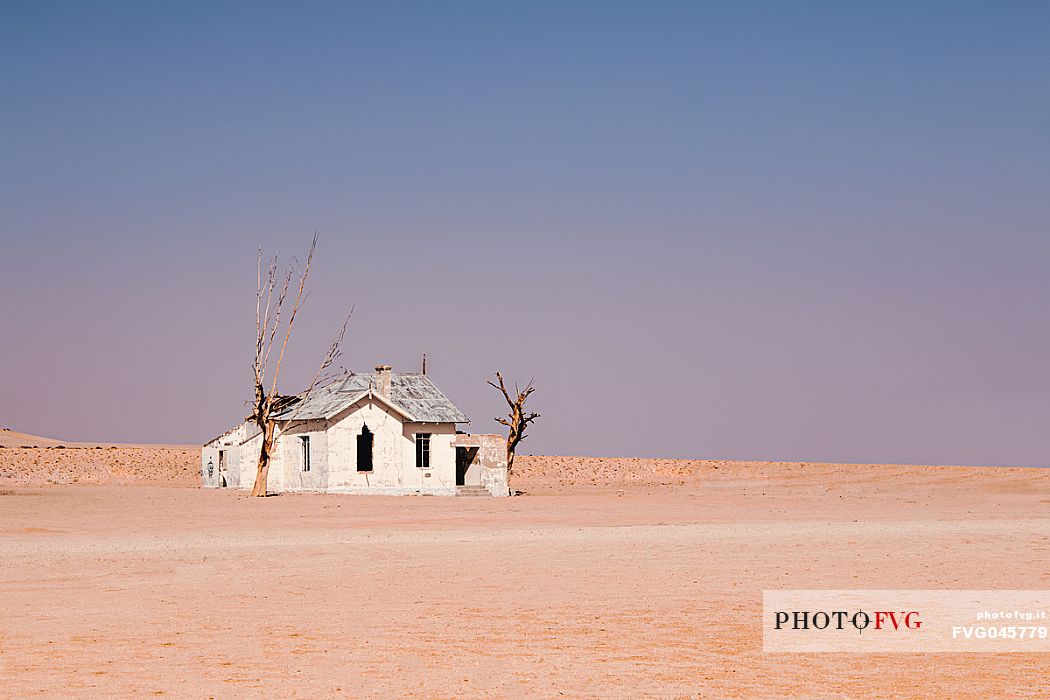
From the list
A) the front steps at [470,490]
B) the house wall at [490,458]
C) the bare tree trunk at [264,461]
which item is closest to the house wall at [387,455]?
the front steps at [470,490]

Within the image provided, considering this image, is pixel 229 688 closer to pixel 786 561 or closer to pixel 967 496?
pixel 786 561

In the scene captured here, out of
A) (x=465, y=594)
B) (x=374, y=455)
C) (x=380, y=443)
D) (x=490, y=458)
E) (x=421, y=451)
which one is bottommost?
(x=465, y=594)

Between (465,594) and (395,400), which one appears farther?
(395,400)

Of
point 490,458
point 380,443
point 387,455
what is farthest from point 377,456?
point 490,458

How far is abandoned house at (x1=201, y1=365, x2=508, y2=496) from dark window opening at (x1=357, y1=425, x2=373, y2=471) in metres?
0.04

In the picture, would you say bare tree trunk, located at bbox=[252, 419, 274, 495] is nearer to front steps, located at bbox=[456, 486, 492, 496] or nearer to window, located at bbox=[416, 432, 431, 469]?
window, located at bbox=[416, 432, 431, 469]

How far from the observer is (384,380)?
47156mm

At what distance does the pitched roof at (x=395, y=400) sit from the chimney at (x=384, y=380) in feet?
0.62

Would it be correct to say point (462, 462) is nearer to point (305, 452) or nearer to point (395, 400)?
point (395, 400)

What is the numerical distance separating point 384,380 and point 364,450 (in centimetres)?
316

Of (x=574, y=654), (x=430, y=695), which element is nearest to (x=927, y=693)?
(x=574, y=654)

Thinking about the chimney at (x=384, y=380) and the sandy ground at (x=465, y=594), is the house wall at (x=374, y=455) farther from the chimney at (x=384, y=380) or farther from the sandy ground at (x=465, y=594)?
the sandy ground at (x=465, y=594)

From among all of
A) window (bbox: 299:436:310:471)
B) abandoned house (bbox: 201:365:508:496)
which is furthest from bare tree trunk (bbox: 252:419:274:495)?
window (bbox: 299:436:310:471)

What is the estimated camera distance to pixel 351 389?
46.8m
